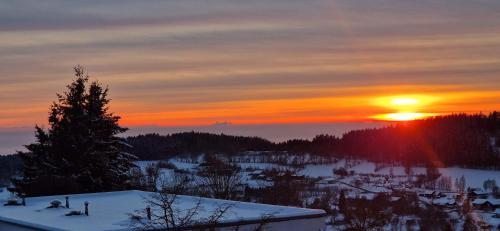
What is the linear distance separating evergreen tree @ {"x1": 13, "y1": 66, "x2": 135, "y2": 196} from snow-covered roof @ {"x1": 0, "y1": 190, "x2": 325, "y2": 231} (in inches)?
613

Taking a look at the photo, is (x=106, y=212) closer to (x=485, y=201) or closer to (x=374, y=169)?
(x=485, y=201)

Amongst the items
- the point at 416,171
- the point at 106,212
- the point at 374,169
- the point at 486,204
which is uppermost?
the point at 106,212

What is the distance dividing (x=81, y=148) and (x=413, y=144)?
147 m

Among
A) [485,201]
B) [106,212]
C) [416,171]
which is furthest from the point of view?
[416,171]

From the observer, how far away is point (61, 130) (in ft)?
132

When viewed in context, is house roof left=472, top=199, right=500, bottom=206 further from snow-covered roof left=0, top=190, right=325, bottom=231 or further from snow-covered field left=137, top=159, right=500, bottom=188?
snow-covered roof left=0, top=190, right=325, bottom=231

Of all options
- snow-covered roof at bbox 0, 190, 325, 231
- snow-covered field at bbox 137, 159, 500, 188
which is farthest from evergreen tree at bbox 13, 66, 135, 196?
snow-covered field at bbox 137, 159, 500, 188

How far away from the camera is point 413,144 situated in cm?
17700

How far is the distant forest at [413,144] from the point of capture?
461 ft

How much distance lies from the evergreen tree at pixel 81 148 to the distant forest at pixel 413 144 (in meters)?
86.6

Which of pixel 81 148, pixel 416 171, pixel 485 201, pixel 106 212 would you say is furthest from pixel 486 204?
pixel 106 212

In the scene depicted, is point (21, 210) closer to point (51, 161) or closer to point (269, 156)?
point (51, 161)

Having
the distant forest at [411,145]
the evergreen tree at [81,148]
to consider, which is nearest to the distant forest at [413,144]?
the distant forest at [411,145]

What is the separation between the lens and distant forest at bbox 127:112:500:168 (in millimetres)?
140462
